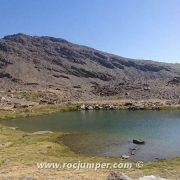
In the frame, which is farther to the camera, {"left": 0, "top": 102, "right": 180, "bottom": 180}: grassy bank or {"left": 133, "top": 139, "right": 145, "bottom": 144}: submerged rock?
{"left": 133, "top": 139, "right": 145, "bottom": 144}: submerged rock

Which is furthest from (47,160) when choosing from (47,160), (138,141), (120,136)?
(120,136)

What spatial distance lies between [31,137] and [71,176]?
34.9 m

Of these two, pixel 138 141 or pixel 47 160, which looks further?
pixel 138 141

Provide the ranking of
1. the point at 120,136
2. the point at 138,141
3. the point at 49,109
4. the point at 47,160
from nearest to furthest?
the point at 47,160
the point at 138,141
the point at 120,136
the point at 49,109

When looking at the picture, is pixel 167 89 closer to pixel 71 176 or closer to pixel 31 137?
pixel 31 137

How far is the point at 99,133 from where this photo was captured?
7738 cm

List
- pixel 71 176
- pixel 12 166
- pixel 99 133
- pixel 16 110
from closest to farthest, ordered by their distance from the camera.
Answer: pixel 71 176 < pixel 12 166 < pixel 99 133 < pixel 16 110

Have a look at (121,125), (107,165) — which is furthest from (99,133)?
(107,165)

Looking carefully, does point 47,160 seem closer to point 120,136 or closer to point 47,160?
point 47,160

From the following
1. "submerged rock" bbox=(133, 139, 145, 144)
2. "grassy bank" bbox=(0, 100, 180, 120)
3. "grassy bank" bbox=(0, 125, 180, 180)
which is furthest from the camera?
"grassy bank" bbox=(0, 100, 180, 120)

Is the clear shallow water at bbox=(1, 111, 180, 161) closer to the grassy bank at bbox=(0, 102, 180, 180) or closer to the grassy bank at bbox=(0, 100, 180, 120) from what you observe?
the grassy bank at bbox=(0, 102, 180, 180)

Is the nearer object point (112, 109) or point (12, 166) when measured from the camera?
point (12, 166)

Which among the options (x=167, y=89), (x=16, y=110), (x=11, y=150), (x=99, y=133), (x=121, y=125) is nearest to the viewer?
(x=11, y=150)

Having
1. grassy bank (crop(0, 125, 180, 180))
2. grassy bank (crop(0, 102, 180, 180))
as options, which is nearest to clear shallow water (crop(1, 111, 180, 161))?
grassy bank (crop(0, 102, 180, 180))
